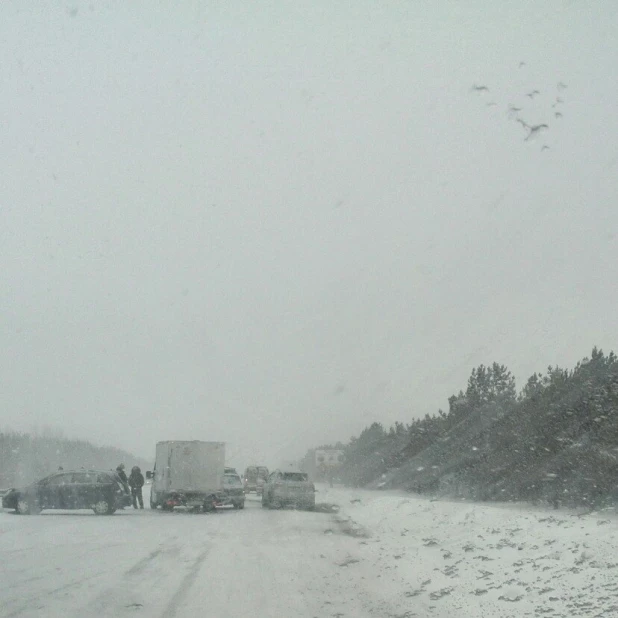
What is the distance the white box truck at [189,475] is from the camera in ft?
108

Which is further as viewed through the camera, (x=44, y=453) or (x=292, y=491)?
(x=44, y=453)

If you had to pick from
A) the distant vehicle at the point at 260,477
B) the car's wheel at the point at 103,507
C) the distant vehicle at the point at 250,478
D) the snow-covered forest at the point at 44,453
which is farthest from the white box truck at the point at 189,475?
the snow-covered forest at the point at 44,453

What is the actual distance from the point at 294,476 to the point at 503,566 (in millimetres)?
23626

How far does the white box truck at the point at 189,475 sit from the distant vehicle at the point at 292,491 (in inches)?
101

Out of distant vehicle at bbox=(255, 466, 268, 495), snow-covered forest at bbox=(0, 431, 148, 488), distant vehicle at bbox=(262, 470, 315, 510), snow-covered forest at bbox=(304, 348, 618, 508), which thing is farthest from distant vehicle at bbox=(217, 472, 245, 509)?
snow-covered forest at bbox=(0, 431, 148, 488)

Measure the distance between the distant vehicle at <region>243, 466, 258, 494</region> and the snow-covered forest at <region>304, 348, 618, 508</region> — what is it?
979 cm

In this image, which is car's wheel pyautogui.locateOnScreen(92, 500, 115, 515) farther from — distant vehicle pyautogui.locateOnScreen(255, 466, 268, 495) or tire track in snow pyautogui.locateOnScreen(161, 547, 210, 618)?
distant vehicle pyautogui.locateOnScreen(255, 466, 268, 495)

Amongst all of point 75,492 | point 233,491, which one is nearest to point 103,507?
point 75,492

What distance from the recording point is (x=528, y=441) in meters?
29.7

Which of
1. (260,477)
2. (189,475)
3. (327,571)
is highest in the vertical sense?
(260,477)

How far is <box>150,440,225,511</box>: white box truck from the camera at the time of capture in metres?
32.8

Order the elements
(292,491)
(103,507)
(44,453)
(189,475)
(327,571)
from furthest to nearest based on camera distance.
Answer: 1. (44,453)
2. (292,491)
3. (189,475)
4. (103,507)
5. (327,571)

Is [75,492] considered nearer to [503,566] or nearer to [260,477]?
[503,566]

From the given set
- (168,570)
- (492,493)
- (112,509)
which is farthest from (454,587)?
(492,493)
